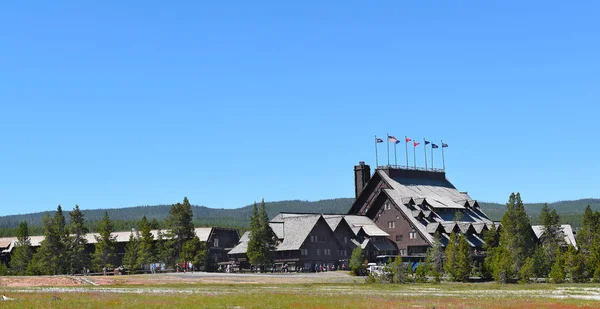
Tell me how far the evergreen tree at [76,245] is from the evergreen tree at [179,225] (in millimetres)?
13169

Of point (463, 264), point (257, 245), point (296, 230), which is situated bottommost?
point (463, 264)

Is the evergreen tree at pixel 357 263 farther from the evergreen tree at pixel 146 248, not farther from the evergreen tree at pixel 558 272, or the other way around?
the evergreen tree at pixel 558 272

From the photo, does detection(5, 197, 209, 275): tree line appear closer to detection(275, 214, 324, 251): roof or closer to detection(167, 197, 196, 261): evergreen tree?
detection(167, 197, 196, 261): evergreen tree

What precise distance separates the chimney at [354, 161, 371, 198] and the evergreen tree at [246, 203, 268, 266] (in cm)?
4130

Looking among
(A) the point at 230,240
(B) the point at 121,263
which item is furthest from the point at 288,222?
(B) the point at 121,263

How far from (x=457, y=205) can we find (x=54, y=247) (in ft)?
232

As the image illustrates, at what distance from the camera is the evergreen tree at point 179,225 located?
11619cm

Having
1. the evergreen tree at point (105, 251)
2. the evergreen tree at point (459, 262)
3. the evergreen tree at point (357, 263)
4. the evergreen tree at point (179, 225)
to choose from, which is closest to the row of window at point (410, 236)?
the evergreen tree at point (357, 263)

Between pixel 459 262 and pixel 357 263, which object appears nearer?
pixel 459 262

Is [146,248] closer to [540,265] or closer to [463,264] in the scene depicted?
[463,264]

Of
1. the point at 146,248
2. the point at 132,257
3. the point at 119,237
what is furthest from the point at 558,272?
the point at 119,237

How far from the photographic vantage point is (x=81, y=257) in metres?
118

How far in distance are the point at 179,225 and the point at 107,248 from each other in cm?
1326

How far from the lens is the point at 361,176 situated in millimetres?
155750
